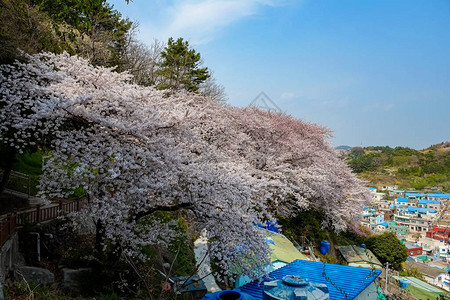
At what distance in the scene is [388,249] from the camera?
24422 mm

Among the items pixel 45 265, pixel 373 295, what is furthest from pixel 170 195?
pixel 373 295

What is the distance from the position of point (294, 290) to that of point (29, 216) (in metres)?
8.36

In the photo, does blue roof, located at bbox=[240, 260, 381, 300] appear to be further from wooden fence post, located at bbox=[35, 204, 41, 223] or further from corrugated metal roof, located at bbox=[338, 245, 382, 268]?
corrugated metal roof, located at bbox=[338, 245, 382, 268]

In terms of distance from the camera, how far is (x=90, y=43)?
63.6 feet

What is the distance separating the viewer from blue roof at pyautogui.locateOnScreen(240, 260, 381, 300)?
8438mm

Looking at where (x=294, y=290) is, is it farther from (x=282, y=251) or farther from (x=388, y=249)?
(x=388, y=249)

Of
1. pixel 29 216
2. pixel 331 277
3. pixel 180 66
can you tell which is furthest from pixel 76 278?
pixel 180 66

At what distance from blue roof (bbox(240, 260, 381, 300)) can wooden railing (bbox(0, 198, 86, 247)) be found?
5844 mm

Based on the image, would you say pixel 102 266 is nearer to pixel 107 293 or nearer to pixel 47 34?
pixel 107 293

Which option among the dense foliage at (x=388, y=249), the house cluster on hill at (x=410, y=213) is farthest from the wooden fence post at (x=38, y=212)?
the house cluster on hill at (x=410, y=213)

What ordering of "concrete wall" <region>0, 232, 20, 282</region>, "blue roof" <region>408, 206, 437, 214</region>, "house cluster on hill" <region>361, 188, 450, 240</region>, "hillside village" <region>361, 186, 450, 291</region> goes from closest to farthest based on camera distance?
"concrete wall" <region>0, 232, 20, 282</region>
"hillside village" <region>361, 186, 450, 291</region>
"house cluster on hill" <region>361, 188, 450, 240</region>
"blue roof" <region>408, 206, 437, 214</region>

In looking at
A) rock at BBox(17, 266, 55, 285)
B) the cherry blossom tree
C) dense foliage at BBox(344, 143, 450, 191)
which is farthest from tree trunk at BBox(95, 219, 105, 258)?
dense foliage at BBox(344, 143, 450, 191)

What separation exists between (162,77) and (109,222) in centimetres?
2132

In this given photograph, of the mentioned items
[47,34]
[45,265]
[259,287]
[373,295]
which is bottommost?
[373,295]
